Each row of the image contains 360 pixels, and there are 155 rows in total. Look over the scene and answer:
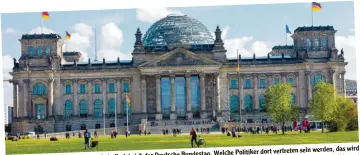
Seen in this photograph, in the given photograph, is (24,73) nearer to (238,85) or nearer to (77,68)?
(77,68)

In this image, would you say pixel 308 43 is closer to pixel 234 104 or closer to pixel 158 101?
pixel 234 104

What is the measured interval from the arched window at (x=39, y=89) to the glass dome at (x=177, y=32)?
21.3 meters

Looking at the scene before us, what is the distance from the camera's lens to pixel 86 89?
123 m

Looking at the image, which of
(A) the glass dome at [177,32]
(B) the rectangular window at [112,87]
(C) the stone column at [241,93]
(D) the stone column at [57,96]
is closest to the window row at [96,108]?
(D) the stone column at [57,96]

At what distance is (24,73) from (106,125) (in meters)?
16.1

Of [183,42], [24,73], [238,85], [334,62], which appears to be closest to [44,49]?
[24,73]

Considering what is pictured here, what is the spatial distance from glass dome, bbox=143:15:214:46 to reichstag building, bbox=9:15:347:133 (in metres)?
8.19

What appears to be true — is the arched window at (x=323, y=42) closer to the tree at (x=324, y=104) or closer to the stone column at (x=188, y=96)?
the stone column at (x=188, y=96)

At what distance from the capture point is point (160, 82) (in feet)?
397

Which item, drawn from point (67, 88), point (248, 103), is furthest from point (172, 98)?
point (67, 88)

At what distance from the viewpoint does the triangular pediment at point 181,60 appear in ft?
391

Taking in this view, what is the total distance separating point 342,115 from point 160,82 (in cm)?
4464

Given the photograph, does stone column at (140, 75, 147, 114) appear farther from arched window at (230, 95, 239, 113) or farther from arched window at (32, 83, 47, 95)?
arched window at (32, 83, 47, 95)

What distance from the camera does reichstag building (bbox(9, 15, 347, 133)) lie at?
120 meters
